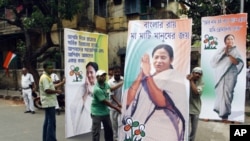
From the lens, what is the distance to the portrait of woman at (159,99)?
5.11 metres

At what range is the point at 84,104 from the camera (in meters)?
6.74

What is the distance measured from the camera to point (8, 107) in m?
11.9

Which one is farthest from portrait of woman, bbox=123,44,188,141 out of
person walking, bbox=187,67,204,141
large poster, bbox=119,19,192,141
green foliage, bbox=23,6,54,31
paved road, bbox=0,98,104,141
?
green foliage, bbox=23,6,54,31

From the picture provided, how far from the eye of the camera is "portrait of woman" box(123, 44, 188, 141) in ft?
16.8

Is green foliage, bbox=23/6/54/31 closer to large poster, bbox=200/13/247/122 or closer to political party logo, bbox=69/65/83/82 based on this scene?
political party logo, bbox=69/65/83/82

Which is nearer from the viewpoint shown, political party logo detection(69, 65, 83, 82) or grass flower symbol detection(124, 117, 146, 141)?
grass flower symbol detection(124, 117, 146, 141)

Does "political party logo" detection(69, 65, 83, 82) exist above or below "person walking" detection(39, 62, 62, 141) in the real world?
above

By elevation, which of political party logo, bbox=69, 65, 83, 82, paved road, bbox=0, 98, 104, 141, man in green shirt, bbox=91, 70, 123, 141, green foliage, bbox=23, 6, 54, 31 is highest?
green foliage, bbox=23, 6, 54, 31

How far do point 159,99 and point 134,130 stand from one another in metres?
0.69

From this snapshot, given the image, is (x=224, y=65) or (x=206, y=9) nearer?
(x=224, y=65)

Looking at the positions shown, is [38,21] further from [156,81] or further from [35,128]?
[156,81]

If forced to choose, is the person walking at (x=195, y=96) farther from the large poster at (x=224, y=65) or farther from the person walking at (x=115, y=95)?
the large poster at (x=224, y=65)

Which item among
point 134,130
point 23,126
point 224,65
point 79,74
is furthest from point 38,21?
point 134,130

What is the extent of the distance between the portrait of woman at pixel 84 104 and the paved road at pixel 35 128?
0.25 metres
